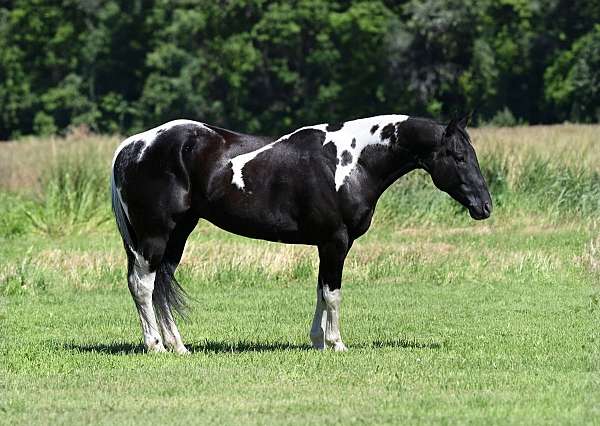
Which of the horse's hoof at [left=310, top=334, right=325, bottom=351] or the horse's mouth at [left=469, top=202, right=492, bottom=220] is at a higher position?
the horse's mouth at [left=469, top=202, right=492, bottom=220]

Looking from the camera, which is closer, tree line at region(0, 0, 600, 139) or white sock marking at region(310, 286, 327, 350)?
white sock marking at region(310, 286, 327, 350)

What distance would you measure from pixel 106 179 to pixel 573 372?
1651 centimetres

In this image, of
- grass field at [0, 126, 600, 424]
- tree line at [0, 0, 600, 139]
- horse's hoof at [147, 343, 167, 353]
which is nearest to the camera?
grass field at [0, 126, 600, 424]

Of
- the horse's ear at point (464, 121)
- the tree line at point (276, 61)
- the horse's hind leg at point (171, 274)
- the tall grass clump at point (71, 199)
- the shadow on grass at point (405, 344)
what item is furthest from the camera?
the tree line at point (276, 61)

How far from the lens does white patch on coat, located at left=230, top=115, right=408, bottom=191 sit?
12141mm

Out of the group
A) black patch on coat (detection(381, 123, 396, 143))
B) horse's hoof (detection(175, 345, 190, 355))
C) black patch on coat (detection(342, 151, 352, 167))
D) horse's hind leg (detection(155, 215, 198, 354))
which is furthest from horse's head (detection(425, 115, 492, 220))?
horse's hoof (detection(175, 345, 190, 355))

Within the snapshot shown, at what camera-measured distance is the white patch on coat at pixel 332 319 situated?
40.2ft

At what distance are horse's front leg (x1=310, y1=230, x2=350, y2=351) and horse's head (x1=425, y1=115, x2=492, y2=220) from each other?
0.98 meters

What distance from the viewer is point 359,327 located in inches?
548

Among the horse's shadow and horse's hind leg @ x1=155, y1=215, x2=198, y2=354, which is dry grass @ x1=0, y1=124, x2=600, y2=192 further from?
horse's hind leg @ x1=155, y1=215, x2=198, y2=354

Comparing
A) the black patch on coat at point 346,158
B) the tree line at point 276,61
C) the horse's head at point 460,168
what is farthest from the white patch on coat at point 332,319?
the tree line at point 276,61

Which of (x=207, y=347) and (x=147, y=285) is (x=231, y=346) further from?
(x=147, y=285)

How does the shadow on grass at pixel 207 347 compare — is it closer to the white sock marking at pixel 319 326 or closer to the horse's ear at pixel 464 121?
the white sock marking at pixel 319 326

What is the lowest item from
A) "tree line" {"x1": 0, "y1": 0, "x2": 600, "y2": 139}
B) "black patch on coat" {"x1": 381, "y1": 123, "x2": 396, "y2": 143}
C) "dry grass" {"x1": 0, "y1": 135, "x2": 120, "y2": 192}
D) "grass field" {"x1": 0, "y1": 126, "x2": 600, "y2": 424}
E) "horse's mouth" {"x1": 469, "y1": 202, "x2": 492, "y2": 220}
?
"tree line" {"x1": 0, "y1": 0, "x2": 600, "y2": 139}
